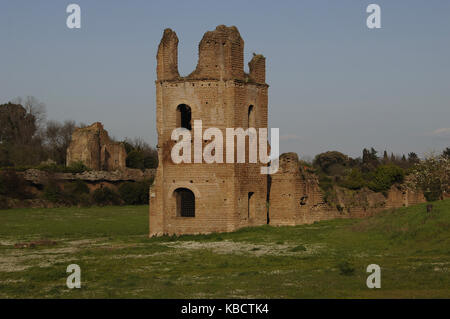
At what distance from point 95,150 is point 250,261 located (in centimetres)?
4775

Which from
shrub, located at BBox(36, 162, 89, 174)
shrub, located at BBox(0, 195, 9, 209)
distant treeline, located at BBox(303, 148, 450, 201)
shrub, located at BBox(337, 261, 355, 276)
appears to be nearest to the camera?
shrub, located at BBox(337, 261, 355, 276)

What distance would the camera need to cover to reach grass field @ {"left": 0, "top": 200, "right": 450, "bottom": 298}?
595 inches

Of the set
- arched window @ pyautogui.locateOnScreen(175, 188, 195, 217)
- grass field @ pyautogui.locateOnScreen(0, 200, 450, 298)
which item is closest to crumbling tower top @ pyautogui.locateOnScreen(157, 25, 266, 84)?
arched window @ pyautogui.locateOnScreen(175, 188, 195, 217)

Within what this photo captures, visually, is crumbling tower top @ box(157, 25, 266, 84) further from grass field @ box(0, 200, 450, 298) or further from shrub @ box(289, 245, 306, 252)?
shrub @ box(289, 245, 306, 252)

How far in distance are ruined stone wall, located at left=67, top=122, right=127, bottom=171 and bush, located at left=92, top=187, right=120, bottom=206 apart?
643 centimetres

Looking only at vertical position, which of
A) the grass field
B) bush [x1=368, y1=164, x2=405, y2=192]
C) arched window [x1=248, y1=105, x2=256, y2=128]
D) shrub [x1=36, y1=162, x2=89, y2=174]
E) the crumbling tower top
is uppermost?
the crumbling tower top

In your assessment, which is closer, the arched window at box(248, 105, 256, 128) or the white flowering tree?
the arched window at box(248, 105, 256, 128)

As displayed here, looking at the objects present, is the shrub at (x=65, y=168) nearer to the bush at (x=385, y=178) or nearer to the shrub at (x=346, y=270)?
the bush at (x=385, y=178)

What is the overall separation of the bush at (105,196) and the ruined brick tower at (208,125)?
94.6 feet

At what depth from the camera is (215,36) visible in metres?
28.4

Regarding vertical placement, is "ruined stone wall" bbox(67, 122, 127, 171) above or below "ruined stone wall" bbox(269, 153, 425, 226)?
above

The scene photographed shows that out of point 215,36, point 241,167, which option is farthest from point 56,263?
point 215,36

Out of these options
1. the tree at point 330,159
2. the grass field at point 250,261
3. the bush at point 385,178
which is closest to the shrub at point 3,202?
the grass field at point 250,261
